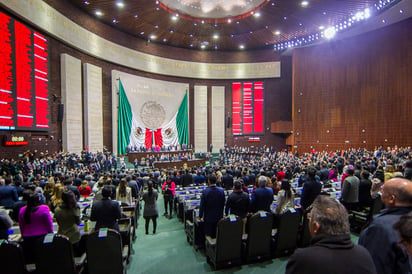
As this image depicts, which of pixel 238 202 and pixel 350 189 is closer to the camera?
pixel 238 202

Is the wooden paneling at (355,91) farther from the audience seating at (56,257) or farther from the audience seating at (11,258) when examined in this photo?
the audience seating at (11,258)

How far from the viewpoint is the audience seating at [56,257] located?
9.23 feet

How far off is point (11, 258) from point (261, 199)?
3.42 meters

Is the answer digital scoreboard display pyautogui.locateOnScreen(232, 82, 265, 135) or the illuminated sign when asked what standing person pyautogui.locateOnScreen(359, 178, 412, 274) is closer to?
the illuminated sign

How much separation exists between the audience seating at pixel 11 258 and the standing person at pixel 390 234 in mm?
3436

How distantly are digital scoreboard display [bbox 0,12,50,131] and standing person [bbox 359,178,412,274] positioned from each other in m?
13.4

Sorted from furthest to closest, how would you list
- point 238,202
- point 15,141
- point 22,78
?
point 22,78 → point 15,141 → point 238,202

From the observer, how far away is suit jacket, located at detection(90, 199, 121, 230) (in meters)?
3.47

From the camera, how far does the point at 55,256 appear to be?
2.84 metres

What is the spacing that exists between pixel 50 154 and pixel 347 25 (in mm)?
22539

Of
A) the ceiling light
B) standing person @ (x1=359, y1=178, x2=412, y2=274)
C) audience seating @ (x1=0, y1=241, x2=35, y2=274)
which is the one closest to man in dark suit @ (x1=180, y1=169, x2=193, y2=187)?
audience seating @ (x1=0, y1=241, x2=35, y2=274)

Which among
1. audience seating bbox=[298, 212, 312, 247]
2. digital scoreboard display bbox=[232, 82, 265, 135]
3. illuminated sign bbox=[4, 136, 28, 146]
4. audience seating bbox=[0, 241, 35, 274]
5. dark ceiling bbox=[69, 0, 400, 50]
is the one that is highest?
dark ceiling bbox=[69, 0, 400, 50]

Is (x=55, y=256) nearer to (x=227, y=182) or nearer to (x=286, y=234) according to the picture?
(x=286, y=234)

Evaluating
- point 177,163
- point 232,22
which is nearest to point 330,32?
point 232,22
